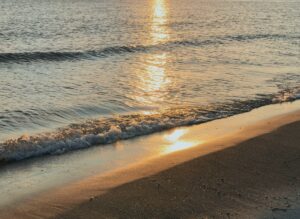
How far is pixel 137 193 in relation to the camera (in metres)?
6.04

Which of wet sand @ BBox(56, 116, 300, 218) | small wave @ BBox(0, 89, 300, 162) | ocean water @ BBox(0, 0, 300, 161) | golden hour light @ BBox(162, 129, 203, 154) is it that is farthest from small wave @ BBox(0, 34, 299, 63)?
wet sand @ BBox(56, 116, 300, 218)

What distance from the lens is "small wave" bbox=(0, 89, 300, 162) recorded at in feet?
26.9

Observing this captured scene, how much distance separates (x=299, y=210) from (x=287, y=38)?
26.5m

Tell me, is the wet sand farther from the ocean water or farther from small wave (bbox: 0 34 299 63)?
small wave (bbox: 0 34 299 63)

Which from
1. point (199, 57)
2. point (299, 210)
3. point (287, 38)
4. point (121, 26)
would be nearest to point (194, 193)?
point (299, 210)

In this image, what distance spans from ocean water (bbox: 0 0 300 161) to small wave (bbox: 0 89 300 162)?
2 centimetres

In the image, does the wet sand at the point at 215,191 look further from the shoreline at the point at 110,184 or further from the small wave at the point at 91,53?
the small wave at the point at 91,53

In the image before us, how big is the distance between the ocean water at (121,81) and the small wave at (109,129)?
0.02 metres

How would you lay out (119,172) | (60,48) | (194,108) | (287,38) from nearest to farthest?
(119,172)
(194,108)
(60,48)
(287,38)

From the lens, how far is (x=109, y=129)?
31.4ft

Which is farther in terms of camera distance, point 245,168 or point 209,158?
point 209,158

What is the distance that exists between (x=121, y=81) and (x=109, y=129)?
600 centimetres

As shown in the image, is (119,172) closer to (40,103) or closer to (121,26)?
(40,103)

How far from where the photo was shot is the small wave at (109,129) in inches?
323
